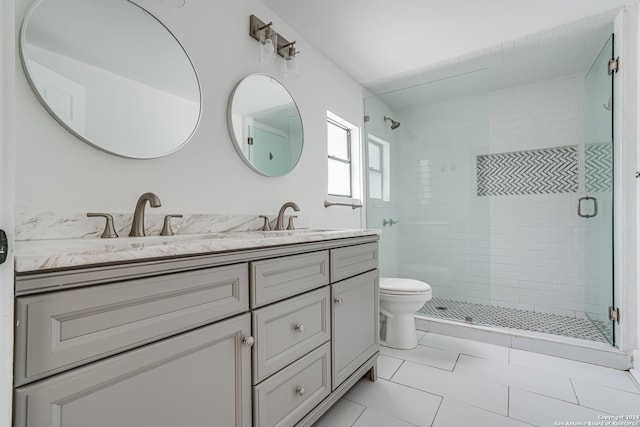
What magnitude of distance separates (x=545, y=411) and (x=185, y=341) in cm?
174

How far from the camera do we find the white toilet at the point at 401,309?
2113mm

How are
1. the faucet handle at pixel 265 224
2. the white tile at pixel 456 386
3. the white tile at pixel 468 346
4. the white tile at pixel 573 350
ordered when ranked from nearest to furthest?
1. the white tile at pixel 456 386
2. the faucet handle at pixel 265 224
3. the white tile at pixel 573 350
4. the white tile at pixel 468 346

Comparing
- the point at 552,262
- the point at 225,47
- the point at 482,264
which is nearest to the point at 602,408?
the point at 482,264

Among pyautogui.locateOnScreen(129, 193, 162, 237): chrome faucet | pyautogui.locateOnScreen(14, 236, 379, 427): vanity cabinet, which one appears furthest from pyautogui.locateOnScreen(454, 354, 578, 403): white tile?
pyautogui.locateOnScreen(129, 193, 162, 237): chrome faucet

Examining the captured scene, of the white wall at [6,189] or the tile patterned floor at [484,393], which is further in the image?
the tile patterned floor at [484,393]

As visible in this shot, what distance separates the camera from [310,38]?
221 centimetres

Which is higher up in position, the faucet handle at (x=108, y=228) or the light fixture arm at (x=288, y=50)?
the light fixture arm at (x=288, y=50)

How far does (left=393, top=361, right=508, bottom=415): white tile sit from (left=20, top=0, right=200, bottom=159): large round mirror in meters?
1.83

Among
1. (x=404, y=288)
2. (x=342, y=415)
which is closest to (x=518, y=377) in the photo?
(x=404, y=288)

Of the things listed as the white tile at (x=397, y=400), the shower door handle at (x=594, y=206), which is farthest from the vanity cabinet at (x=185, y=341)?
the shower door handle at (x=594, y=206)

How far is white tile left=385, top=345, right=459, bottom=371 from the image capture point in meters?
1.94

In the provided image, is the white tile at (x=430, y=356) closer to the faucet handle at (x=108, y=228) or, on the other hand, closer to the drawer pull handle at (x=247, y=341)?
the drawer pull handle at (x=247, y=341)

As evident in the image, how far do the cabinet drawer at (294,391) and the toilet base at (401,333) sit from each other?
102 cm

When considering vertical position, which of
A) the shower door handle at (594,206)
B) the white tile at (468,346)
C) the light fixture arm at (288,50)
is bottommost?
the white tile at (468,346)
